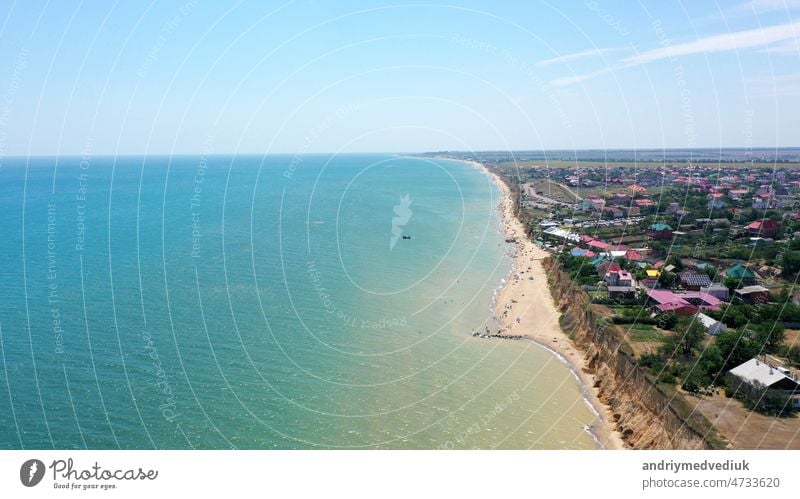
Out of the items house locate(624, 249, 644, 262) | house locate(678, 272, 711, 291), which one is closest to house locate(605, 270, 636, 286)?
house locate(678, 272, 711, 291)

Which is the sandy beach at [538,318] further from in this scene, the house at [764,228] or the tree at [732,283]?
the house at [764,228]

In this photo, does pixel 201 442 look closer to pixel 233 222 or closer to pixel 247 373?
pixel 247 373

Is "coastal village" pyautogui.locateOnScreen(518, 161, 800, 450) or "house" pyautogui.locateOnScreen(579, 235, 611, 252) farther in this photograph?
"house" pyautogui.locateOnScreen(579, 235, 611, 252)

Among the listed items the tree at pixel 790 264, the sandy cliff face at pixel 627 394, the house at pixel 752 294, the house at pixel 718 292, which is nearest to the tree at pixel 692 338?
the sandy cliff face at pixel 627 394

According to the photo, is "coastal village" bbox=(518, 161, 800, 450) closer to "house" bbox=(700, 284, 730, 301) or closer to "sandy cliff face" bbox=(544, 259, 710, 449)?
"house" bbox=(700, 284, 730, 301)

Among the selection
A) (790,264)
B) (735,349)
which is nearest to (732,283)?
(790,264)

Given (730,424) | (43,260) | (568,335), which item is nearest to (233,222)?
(43,260)
